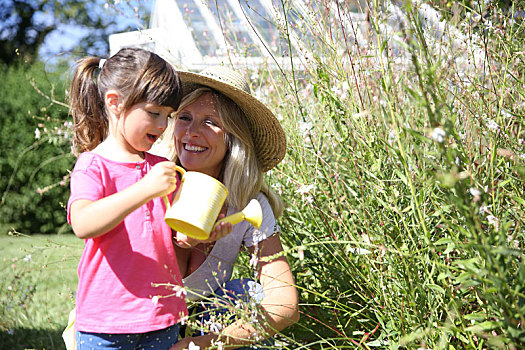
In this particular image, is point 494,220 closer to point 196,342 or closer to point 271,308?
point 271,308

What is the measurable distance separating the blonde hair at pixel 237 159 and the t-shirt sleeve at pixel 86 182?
0.55 m

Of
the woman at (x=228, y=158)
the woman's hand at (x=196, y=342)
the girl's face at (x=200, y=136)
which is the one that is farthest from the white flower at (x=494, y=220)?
the girl's face at (x=200, y=136)

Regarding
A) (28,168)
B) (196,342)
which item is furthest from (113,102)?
(28,168)

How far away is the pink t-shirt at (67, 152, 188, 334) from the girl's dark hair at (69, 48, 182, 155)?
235mm

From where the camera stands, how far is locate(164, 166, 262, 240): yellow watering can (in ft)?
5.18

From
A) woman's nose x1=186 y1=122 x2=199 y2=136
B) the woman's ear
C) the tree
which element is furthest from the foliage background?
the tree

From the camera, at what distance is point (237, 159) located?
6.94 ft

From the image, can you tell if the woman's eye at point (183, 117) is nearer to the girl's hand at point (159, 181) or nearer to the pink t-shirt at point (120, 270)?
the pink t-shirt at point (120, 270)

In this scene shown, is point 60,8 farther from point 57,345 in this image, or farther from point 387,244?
point 387,244

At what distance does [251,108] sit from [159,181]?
0.77 m

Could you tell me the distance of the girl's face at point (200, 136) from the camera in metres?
2.05

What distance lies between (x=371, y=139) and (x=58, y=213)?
19.7 feet

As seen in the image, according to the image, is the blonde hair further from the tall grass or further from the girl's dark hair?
the girl's dark hair

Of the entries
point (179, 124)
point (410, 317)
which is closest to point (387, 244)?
point (410, 317)
